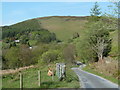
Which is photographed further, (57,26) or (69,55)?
(57,26)

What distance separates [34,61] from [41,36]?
43089mm

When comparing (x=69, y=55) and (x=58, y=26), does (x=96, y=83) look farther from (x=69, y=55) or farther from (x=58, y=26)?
(x=58, y=26)

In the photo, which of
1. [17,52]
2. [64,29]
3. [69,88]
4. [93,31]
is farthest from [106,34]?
[64,29]

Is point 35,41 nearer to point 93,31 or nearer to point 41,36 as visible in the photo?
point 41,36

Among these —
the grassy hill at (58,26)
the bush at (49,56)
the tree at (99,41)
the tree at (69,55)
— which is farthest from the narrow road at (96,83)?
the grassy hill at (58,26)

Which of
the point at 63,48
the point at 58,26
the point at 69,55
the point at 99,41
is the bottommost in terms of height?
the point at 69,55

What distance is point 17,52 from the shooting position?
76562mm

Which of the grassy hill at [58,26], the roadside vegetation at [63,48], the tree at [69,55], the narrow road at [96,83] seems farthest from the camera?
the grassy hill at [58,26]

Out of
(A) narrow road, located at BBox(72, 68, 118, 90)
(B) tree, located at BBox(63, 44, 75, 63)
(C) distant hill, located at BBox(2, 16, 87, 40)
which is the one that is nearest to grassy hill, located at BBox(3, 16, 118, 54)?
(C) distant hill, located at BBox(2, 16, 87, 40)

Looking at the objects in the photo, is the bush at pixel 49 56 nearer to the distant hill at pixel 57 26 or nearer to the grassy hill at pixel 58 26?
the grassy hill at pixel 58 26

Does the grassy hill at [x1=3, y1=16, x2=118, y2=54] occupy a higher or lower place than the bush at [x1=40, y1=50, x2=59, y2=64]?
higher

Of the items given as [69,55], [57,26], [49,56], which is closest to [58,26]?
[57,26]

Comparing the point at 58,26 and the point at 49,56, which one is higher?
the point at 58,26

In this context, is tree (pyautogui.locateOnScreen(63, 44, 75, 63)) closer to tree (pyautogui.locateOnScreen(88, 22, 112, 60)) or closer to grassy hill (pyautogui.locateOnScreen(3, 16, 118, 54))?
tree (pyautogui.locateOnScreen(88, 22, 112, 60))
